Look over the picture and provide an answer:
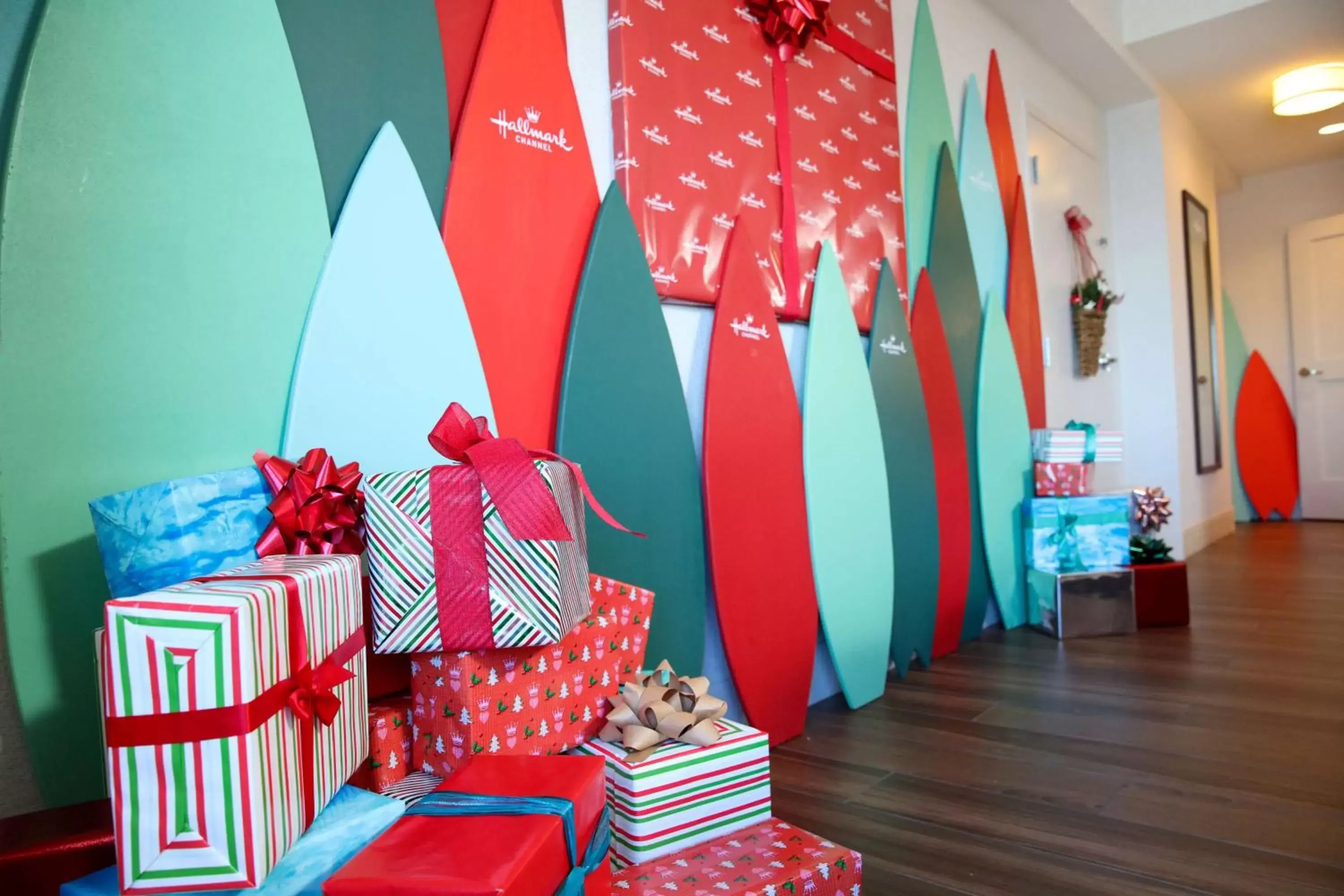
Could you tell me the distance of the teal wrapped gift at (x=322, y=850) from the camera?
0.73 m

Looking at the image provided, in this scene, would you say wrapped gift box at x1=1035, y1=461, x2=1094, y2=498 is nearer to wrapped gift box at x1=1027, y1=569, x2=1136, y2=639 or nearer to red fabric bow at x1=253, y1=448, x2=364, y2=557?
wrapped gift box at x1=1027, y1=569, x2=1136, y2=639

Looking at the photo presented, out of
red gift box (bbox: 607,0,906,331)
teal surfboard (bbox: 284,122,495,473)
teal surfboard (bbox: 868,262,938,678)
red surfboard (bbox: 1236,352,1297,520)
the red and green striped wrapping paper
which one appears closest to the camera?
the red and green striped wrapping paper

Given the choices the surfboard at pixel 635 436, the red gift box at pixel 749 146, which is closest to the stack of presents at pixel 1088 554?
the red gift box at pixel 749 146

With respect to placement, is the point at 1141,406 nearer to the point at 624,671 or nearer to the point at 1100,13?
the point at 1100,13

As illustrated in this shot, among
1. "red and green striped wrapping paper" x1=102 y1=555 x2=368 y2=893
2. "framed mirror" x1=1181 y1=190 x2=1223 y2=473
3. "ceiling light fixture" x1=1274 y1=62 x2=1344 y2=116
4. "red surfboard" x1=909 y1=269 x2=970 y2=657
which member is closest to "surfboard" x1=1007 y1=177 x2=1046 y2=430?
"red surfboard" x1=909 y1=269 x2=970 y2=657

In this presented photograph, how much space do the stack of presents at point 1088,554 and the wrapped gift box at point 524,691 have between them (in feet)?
6.67

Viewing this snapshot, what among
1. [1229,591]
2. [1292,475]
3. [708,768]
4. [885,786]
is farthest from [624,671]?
[1292,475]

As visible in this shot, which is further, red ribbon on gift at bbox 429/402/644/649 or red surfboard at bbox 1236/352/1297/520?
red surfboard at bbox 1236/352/1297/520

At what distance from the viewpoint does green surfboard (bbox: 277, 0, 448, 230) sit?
1.24m

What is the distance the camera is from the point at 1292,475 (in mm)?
6059

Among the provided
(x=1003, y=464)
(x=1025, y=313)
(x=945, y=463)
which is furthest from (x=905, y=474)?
(x=1025, y=313)

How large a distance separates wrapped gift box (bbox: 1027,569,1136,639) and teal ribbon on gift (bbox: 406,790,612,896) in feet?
7.69

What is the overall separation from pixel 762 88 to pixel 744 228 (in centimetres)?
A: 36

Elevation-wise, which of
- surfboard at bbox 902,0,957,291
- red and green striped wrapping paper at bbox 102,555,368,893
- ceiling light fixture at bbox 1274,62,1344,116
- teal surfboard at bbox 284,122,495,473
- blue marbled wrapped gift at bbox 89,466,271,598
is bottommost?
red and green striped wrapping paper at bbox 102,555,368,893
